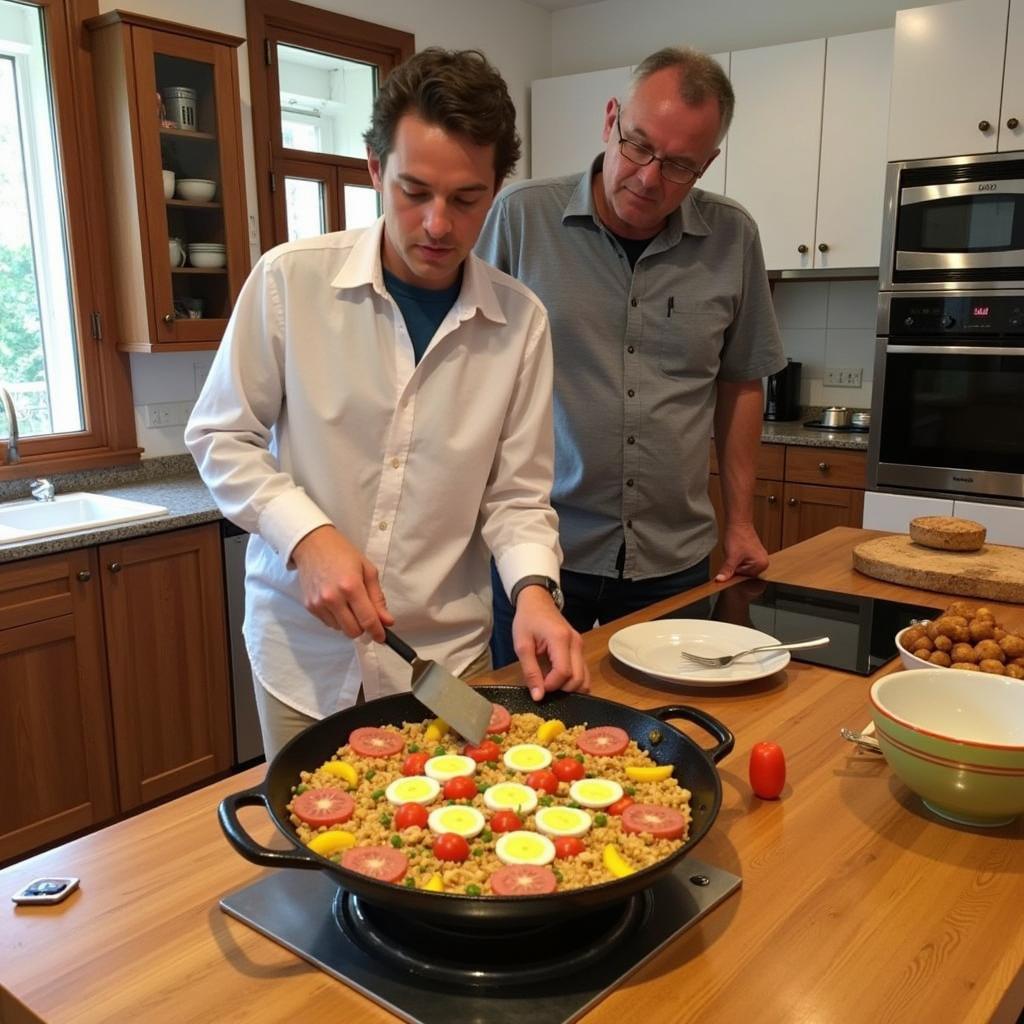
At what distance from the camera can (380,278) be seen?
4.63ft

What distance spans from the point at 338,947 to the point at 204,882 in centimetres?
18

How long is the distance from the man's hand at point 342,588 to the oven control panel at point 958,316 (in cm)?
278

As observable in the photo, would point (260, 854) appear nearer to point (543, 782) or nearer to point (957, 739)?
point (543, 782)

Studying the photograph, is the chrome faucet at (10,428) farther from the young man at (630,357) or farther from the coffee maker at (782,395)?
the coffee maker at (782,395)

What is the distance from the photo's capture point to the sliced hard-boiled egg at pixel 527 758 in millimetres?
1060

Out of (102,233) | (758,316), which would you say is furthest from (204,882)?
(102,233)

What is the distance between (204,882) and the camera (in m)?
0.95

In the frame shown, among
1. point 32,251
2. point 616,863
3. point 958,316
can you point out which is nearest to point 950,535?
point 616,863

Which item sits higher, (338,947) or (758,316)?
(758,316)

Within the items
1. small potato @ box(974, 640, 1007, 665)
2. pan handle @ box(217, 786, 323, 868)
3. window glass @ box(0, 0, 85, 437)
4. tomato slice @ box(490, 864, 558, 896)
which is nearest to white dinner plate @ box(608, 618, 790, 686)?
small potato @ box(974, 640, 1007, 665)

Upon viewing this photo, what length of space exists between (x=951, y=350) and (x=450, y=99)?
Result: 263 cm

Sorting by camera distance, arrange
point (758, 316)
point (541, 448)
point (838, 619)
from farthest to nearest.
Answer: point (758, 316) < point (838, 619) < point (541, 448)

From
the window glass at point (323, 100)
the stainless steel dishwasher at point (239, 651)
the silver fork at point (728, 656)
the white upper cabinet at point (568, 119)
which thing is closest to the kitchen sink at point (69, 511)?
the stainless steel dishwasher at point (239, 651)

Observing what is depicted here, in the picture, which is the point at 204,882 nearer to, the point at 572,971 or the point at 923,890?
the point at 572,971
